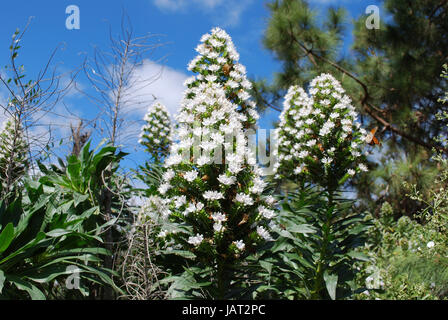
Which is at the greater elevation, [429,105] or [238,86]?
[429,105]

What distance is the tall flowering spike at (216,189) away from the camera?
220cm

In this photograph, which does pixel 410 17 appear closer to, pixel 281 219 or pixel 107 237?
pixel 281 219

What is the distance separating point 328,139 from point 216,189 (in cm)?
154

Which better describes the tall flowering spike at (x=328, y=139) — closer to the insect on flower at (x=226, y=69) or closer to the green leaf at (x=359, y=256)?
the green leaf at (x=359, y=256)

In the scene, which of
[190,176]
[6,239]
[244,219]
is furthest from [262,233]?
[6,239]

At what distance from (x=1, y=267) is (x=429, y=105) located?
26.9ft

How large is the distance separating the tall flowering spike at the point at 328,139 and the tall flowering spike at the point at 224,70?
2.28ft

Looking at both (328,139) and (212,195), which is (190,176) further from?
(328,139)

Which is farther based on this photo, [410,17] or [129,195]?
[410,17]

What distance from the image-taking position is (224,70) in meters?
3.20

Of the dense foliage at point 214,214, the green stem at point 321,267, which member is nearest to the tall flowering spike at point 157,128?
the dense foliage at point 214,214

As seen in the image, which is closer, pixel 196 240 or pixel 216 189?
pixel 196 240

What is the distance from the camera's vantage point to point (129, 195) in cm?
387
